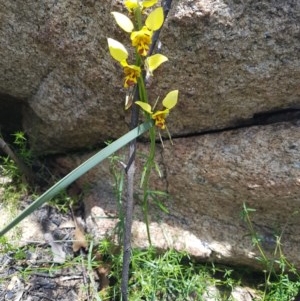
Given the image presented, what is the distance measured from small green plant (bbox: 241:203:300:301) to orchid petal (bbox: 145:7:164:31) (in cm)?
94

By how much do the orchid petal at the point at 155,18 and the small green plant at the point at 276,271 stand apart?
0.94 m

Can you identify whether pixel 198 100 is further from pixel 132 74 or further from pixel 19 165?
pixel 19 165

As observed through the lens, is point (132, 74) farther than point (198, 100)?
No

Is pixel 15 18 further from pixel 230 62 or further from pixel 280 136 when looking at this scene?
pixel 280 136

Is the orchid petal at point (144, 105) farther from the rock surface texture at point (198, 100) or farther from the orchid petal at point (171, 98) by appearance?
the rock surface texture at point (198, 100)

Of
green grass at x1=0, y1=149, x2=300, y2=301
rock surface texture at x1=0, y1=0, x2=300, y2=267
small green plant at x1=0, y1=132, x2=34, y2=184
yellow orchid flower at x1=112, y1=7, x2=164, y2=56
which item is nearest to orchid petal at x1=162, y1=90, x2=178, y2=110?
yellow orchid flower at x1=112, y1=7, x2=164, y2=56

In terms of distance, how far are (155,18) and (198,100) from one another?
580 millimetres

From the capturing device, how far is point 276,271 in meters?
2.36

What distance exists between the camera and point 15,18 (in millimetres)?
2207

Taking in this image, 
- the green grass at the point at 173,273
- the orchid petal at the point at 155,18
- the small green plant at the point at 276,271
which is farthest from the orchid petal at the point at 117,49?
the small green plant at the point at 276,271

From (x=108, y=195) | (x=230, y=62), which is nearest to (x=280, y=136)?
(x=230, y=62)

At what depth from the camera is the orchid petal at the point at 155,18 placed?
1.62 meters

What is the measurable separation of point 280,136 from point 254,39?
44 cm

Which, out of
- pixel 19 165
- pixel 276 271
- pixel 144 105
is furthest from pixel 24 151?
pixel 276 271
